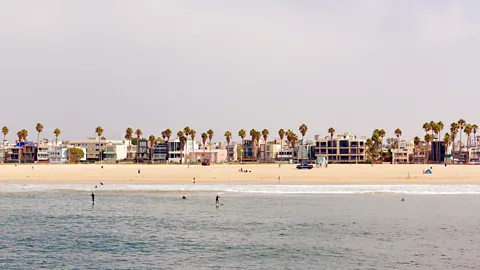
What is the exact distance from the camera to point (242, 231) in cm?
3591

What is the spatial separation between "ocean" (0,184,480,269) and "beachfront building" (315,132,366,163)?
117 metres

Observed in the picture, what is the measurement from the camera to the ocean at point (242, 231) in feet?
89.3

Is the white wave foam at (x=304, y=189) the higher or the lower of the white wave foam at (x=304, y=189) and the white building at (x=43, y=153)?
the lower

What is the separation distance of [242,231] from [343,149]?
148077mm

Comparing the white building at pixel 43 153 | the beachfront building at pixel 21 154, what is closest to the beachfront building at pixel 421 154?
the white building at pixel 43 153

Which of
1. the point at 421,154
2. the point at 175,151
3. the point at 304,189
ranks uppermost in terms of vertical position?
the point at 175,151

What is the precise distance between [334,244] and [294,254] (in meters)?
3.68

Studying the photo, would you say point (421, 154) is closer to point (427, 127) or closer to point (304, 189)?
point (427, 127)

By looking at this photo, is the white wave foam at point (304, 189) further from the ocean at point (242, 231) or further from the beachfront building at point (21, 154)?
the beachfront building at point (21, 154)

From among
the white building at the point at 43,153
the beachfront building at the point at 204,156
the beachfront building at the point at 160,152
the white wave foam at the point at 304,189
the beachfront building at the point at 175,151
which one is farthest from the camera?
the beachfront building at the point at 175,151

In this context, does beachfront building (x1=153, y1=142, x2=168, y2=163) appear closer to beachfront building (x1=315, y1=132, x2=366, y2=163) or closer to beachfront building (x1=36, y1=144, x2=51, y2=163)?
beachfront building (x1=36, y1=144, x2=51, y2=163)

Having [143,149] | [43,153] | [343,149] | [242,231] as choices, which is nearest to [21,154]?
[43,153]

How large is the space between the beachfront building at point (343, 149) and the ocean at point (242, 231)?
117 meters

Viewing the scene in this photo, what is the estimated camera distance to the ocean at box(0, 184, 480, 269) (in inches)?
1072
